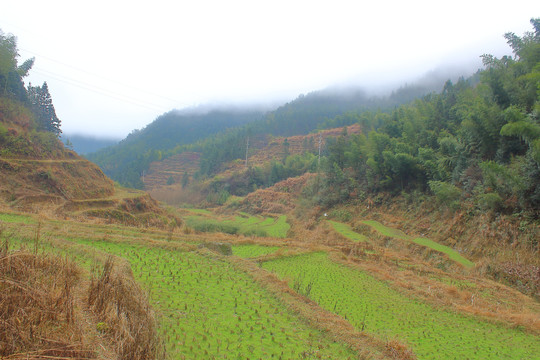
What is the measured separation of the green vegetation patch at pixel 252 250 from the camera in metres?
15.8

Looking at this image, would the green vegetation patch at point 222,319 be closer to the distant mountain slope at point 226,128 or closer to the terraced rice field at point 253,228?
the terraced rice field at point 253,228

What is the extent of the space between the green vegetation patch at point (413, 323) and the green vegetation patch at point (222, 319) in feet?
5.31

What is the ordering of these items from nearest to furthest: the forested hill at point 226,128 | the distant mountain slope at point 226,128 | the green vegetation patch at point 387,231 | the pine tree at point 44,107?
1. the green vegetation patch at point 387,231
2. the pine tree at point 44,107
3. the distant mountain slope at point 226,128
4. the forested hill at point 226,128

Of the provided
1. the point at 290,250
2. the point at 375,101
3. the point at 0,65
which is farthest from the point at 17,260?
the point at 375,101

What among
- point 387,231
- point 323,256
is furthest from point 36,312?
point 387,231

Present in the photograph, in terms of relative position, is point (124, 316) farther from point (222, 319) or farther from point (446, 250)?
point (446, 250)

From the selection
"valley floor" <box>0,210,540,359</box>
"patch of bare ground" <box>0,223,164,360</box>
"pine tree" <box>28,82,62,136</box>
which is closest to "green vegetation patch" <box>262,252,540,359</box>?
"valley floor" <box>0,210,540,359</box>

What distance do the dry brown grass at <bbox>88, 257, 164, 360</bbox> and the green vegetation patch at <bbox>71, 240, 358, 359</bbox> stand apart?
0.72 metres

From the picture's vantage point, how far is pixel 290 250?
666 inches

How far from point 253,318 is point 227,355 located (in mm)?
1816

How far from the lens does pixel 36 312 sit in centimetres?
332

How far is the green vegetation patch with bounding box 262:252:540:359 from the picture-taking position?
7.29m

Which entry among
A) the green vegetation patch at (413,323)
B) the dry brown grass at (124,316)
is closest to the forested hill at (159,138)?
the green vegetation patch at (413,323)

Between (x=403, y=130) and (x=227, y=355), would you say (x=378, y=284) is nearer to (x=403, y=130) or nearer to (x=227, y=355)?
(x=227, y=355)
